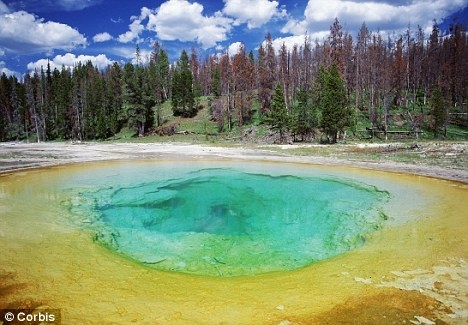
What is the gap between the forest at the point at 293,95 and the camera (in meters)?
49.3

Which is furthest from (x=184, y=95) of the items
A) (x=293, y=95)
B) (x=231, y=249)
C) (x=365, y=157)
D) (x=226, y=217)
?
(x=231, y=249)

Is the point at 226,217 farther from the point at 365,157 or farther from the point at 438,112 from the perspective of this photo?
the point at 438,112

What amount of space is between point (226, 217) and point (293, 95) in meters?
61.0

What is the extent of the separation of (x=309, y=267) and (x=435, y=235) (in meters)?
5.14

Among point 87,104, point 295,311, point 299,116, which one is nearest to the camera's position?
point 295,311

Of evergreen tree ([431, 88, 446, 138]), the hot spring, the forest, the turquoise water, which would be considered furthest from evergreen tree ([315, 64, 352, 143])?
the hot spring

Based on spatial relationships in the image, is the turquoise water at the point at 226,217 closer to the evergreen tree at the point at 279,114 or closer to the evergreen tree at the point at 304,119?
the evergreen tree at the point at 279,114

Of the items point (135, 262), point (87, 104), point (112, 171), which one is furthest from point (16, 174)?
point (87, 104)

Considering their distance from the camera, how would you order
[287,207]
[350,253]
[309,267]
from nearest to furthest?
[309,267] → [350,253] → [287,207]

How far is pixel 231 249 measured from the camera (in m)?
10.7

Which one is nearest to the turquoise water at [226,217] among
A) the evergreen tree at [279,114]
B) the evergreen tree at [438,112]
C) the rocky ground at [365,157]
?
the rocky ground at [365,157]

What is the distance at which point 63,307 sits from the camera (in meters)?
6.55

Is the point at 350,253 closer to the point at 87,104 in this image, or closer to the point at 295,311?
the point at 295,311

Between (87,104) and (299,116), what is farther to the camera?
(87,104)
